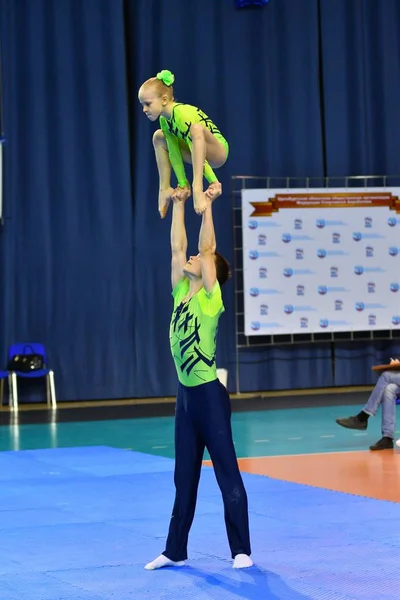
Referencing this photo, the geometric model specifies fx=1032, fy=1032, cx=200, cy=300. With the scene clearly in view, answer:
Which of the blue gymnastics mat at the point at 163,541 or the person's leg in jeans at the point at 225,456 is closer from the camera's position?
the blue gymnastics mat at the point at 163,541

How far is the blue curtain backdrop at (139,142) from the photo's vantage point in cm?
1521

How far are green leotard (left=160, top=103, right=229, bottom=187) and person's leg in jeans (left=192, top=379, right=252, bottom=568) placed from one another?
113cm

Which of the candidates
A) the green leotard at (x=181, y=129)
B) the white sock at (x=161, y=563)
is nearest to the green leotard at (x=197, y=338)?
the green leotard at (x=181, y=129)

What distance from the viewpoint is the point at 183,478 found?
17.5ft

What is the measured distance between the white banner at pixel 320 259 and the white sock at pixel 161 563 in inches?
396

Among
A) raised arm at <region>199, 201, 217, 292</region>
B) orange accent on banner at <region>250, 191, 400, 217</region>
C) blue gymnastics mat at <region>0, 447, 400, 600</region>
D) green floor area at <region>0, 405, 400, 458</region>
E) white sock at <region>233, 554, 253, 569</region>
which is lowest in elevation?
green floor area at <region>0, 405, 400, 458</region>

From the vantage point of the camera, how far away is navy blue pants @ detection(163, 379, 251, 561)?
17.2ft

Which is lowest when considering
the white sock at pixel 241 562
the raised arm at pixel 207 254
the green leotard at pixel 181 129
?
the white sock at pixel 241 562

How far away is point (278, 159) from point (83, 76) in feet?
10.8

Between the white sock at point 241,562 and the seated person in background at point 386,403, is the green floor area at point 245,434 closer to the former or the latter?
the seated person in background at point 386,403

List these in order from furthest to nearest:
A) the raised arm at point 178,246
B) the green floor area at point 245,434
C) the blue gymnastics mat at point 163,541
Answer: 1. the green floor area at point 245,434
2. the raised arm at point 178,246
3. the blue gymnastics mat at point 163,541

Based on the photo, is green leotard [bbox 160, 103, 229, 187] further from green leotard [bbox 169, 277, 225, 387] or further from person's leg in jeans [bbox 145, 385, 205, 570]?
person's leg in jeans [bbox 145, 385, 205, 570]

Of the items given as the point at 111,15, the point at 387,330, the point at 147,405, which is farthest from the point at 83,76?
the point at 387,330

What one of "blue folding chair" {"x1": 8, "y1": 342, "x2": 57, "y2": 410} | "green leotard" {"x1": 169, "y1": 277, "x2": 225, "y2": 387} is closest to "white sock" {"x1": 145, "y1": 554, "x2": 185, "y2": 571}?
"green leotard" {"x1": 169, "y1": 277, "x2": 225, "y2": 387}
